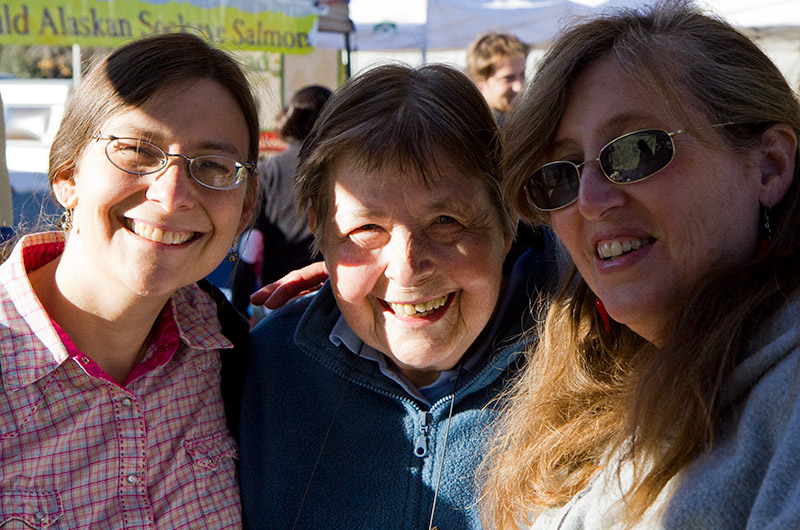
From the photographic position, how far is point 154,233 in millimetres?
1891

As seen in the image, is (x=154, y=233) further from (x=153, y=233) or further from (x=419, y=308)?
(x=419, y=308)

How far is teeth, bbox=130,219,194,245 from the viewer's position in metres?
1.89

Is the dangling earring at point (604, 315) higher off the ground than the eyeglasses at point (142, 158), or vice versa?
the eyeglasses at point (142, 158)

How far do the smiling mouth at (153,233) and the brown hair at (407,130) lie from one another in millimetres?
417

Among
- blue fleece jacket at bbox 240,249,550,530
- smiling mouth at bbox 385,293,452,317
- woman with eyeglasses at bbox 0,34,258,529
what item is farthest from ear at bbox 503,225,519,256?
woman with eyeglasses at bbox 0,34,258,529

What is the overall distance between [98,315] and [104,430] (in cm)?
31

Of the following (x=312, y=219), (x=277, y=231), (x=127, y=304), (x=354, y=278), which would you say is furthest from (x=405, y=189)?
(x=277, y=231)

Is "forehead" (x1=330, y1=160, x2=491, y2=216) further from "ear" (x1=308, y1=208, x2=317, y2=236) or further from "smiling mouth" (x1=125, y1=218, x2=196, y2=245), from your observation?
"smiling mouth" (x1=125, y1=218, x2=196, y2=245)

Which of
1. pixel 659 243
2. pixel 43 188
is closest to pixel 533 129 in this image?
pixel 659 243

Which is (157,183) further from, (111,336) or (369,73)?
(369,73)

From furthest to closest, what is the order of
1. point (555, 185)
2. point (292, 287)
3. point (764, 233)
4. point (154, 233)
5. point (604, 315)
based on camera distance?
1. point (292, 287)
2. point (154, 233)
3. point (604, 315)
4. point (555, 185)
5. point (764, 233)

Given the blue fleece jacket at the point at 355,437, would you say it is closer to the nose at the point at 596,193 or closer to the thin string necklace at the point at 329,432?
the thin string necklace at the point at 329,432

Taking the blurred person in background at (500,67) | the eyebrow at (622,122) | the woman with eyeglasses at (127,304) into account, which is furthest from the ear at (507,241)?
the blurred person in background at (500,67)

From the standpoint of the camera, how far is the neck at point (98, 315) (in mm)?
1938
